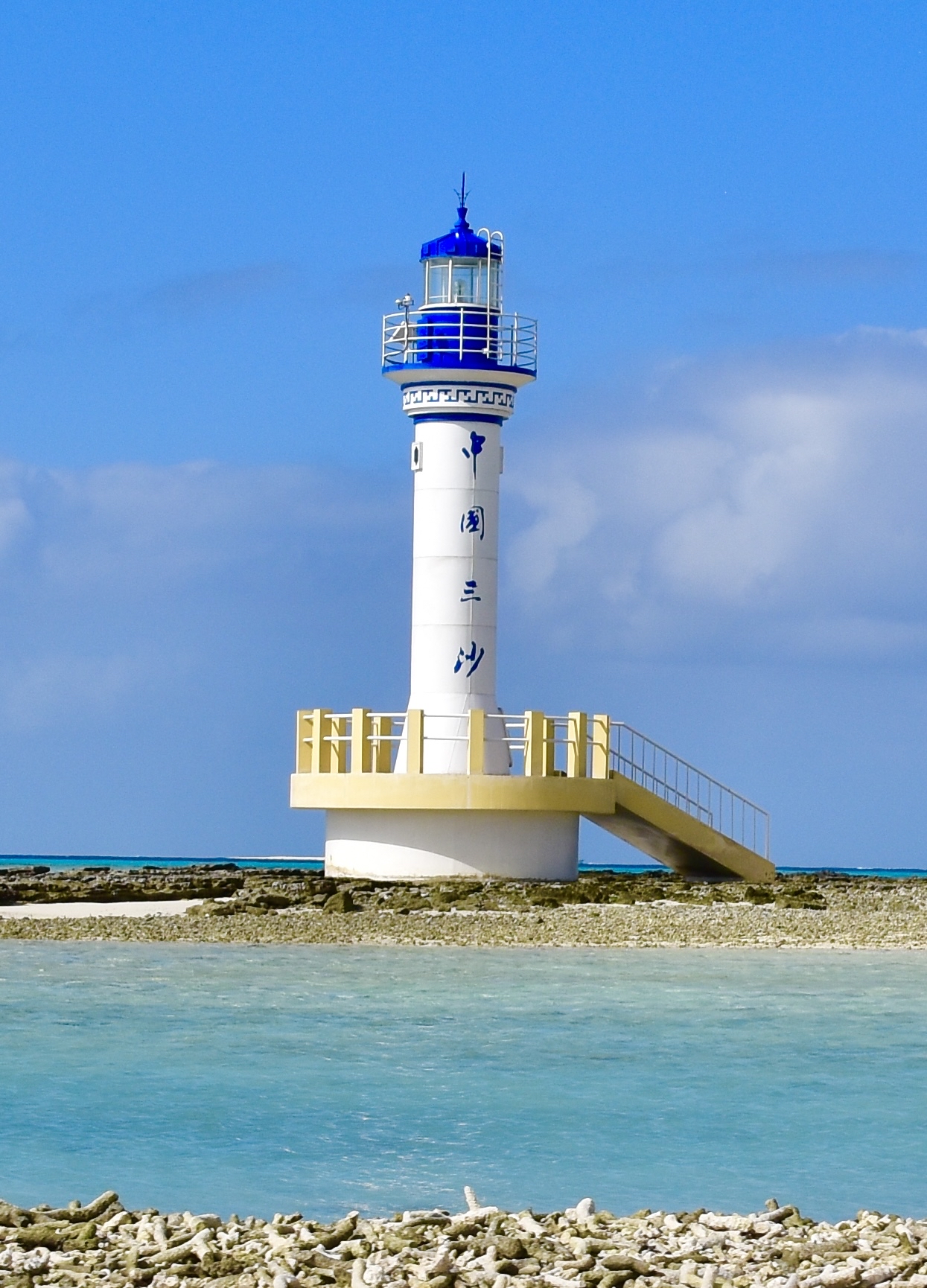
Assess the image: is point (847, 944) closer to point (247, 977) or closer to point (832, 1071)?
point (247, 977)

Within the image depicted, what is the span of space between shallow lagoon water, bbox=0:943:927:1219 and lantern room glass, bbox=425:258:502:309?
1359 centimetres

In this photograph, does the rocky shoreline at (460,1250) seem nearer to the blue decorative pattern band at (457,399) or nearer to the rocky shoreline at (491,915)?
the rocky shoreline at (491,915)

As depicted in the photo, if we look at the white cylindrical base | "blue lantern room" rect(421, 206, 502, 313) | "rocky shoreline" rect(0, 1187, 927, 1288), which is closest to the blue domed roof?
"blue lantern room" rect(421, 206, 502, 313)

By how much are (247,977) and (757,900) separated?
11.7 metres

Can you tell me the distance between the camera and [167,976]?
70.0ft

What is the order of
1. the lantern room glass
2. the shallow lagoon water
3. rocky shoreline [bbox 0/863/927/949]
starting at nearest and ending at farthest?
the shallow lagoon water → rocky shoreline [bbox 0/863/927/949] → the lantern room glass

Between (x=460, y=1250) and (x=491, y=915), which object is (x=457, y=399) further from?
(x=460, y=1250)

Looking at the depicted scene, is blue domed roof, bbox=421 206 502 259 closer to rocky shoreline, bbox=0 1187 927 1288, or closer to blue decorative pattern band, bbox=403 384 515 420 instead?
blue decorative pattern band, bbox=403 384 515 420

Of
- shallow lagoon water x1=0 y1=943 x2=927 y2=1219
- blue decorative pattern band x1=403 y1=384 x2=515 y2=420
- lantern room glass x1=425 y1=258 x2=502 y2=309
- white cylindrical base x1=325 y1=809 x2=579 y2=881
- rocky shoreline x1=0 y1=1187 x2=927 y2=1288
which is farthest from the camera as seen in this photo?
lantern room glass x1=425 y1=258 x2=502 y2=309

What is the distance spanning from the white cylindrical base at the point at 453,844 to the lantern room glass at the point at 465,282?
7927 millimetres

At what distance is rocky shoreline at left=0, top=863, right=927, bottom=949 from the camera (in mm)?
25719

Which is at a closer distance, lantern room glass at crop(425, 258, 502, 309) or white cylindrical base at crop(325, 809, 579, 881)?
white cylindrical base at crop(325, 809, 579, 881)

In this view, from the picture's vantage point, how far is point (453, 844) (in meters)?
32.4

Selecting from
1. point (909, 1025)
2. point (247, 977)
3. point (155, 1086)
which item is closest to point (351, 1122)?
point (155, 1086)
